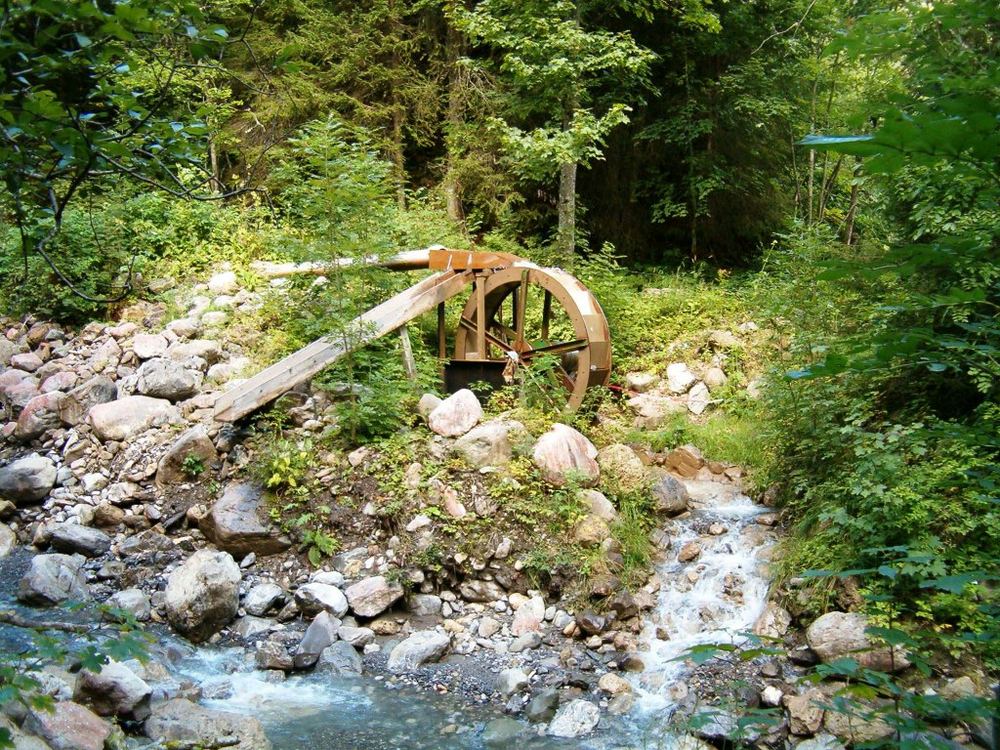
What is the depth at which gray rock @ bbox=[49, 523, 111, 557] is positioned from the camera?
666cm

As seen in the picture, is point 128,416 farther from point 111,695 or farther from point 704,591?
point 704,591

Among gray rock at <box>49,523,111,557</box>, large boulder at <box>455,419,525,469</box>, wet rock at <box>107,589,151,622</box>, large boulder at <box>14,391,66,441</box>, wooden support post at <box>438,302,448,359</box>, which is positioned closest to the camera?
wet rock at <box>107,589,151,622</box>

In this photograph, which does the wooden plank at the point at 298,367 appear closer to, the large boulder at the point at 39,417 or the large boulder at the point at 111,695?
the large boulder at the point at 39,417

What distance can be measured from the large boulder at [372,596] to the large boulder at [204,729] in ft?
4.71

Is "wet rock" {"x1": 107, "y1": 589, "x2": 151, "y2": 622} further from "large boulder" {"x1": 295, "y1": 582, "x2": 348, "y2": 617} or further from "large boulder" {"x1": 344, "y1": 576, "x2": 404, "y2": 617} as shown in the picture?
"large boulder" {"x1": 344, "y1": 576, "x2": 404, "y2": 617}

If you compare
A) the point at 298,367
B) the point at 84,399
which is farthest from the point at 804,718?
the point at 84,399

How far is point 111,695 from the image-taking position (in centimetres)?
457

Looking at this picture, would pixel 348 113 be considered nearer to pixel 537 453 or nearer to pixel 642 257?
pixel 642 257

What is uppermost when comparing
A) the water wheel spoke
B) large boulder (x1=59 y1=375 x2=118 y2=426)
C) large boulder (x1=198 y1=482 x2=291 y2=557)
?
the water wheel spoke

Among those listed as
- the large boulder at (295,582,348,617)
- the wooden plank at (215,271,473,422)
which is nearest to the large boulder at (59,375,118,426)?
the wooden plank at (215,271,473,422)

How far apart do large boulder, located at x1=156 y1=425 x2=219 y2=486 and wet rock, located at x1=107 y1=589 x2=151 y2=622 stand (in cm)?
142

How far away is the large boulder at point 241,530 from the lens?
6.55 meters

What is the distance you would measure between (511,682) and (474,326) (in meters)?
5.03

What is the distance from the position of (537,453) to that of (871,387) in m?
2.84
